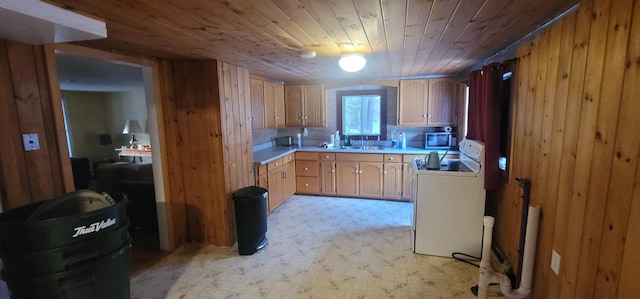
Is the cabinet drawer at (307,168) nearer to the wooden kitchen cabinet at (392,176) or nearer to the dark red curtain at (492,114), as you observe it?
the wooden kitchen cabinet at (392,176)

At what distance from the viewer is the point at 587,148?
135cm

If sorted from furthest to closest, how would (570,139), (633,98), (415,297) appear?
(415,297)
(570,139)
(633,98)

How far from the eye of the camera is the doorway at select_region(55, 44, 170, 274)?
284 centimetres

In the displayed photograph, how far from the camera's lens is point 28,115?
5.91 feet

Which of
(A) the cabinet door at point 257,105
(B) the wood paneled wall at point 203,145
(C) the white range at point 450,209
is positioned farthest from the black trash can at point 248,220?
(C) the white range at point 450,209

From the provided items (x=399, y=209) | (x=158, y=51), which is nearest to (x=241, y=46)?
(x=158, y=51)

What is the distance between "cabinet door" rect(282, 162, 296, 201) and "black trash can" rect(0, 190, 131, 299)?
9.87 ft

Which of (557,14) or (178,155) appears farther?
(178,155)

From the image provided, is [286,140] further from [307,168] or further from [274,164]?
[274,164]

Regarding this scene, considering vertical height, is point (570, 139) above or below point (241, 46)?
below

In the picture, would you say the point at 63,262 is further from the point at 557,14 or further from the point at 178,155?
the point at 557,14

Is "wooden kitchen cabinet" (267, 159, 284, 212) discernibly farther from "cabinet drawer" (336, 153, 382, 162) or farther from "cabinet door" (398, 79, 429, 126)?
"cabinet door" (398, 79, 429, 126)

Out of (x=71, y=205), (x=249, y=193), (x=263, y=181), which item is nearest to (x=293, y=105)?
(x=263, y=181)

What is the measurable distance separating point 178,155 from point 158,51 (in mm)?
1135
